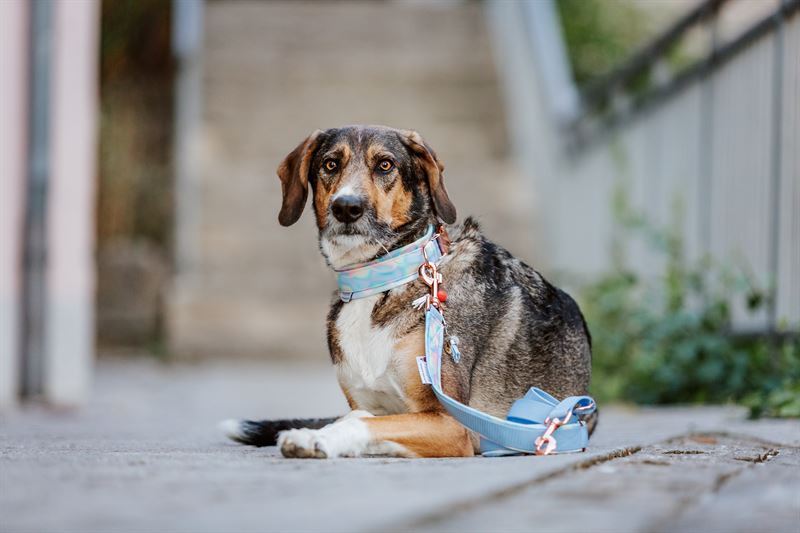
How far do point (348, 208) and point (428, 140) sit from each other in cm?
895

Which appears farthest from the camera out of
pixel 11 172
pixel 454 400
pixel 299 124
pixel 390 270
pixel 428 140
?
pixel 299 124

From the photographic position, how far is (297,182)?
13.5ft

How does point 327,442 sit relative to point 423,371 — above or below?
below

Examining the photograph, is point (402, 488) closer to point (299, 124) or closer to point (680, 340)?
point (680, 340)

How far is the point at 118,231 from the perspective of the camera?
1344cm

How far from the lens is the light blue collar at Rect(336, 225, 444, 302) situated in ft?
12.5

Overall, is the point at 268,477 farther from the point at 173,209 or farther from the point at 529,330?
the point at 173,209

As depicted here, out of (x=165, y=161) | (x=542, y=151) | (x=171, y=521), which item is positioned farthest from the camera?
(x=165, y=161)

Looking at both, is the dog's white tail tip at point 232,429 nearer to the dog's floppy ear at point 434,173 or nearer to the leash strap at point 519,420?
the leash strap at point 519,420

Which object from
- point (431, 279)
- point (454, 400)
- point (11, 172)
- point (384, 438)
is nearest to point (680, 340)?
point (431, 279)

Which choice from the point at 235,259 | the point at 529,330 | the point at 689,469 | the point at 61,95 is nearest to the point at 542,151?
the point at 235,259

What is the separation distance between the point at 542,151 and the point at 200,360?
3963mm

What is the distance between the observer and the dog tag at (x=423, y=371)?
3.60 m

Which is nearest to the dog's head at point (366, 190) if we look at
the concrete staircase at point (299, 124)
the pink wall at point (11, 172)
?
the pink wall at point (11, 172)
